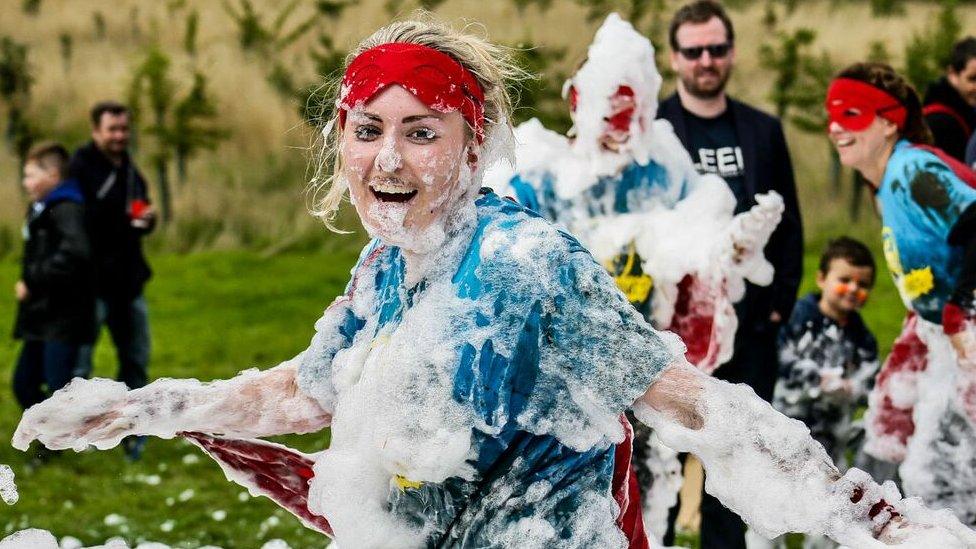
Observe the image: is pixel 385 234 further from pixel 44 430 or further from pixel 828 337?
pixel 828 337

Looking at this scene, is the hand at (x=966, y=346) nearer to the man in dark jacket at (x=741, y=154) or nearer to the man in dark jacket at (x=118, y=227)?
the man in dark jacket at (x=741, y=154)

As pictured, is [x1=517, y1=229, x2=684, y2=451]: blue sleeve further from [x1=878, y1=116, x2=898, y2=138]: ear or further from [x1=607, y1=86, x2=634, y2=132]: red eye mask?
[x1=878, y1=116, x2=898, y2=138]: ear

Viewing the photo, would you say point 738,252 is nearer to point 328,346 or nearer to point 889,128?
point 889,128

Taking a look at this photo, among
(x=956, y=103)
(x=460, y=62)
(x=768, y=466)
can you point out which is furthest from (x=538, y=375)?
(x=956, y=103)

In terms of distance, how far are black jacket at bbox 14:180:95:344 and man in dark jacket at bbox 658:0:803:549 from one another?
278 cm

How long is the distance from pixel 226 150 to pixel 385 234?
424 inches

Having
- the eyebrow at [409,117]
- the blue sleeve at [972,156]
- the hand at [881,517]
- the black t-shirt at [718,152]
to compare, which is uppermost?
the eyebrow at [409,117]

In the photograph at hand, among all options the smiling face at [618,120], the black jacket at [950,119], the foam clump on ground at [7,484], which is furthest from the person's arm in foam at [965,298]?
the foam clump on ground at [7,484]

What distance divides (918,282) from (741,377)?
70 centimetres

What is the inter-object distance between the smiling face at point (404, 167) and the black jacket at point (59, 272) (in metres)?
4.35

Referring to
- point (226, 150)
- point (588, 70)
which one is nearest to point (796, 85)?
point (226, 150)

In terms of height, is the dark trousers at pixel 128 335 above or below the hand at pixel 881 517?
below

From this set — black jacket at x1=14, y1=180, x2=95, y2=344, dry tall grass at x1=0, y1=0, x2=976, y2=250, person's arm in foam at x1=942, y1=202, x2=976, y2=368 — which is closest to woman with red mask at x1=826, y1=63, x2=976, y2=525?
person's arm in foam at x1=942, y1=202, x2=976, y2=368

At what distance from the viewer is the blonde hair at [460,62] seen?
291cm
